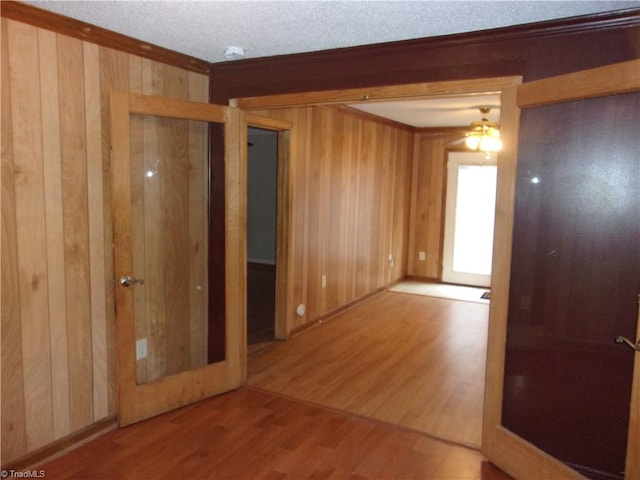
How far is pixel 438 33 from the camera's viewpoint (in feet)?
8.66

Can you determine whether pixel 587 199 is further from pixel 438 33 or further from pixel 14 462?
pixel 14 462

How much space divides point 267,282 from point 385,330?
2702 mm

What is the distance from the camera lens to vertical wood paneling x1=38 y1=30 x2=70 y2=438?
2539 millimetres

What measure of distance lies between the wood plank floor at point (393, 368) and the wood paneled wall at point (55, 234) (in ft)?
4.44

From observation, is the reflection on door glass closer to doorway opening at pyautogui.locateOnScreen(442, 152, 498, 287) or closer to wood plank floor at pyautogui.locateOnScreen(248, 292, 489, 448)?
wood plank floor at pyautogui.locateOnScreen(248, 292, 489, 448)

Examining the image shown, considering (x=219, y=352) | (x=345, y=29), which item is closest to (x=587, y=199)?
(x=345, y=29)

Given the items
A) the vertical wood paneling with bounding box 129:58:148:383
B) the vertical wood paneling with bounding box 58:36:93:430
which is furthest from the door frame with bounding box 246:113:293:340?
the vertical wood paneling with bounding box 58:36:93:430

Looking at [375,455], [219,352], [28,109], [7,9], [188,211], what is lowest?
[375,455]

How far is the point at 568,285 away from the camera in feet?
8.07

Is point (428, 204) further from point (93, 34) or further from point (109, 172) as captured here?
point (93, 34)

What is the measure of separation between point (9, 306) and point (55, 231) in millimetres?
430

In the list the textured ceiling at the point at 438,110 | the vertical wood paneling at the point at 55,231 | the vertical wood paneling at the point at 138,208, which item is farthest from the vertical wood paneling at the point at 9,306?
the textured ceiling at the point at 438,110

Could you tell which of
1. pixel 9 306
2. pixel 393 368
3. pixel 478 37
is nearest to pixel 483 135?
pixel 393 368

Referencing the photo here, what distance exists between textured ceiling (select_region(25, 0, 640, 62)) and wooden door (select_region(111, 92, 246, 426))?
0.44m
